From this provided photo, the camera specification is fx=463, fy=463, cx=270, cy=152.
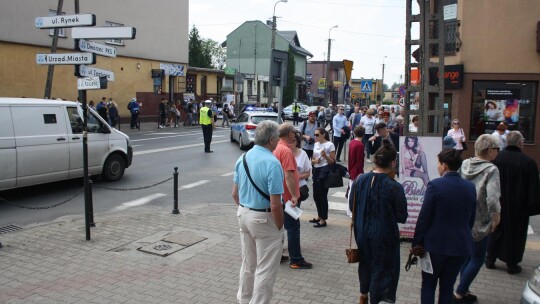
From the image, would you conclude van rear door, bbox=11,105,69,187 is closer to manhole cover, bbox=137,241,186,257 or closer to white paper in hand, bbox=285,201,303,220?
manhole cover, bbox=137,241,186,257

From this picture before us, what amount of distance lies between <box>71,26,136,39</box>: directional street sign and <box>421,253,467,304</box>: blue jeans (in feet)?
15.4

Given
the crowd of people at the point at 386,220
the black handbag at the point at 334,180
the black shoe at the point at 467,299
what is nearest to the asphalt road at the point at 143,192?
the black handbag at the point at 334,180

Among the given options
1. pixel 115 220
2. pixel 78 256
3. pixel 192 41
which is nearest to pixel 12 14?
pixel 115 220

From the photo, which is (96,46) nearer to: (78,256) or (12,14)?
(78,256)

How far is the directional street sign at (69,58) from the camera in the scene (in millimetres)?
6359

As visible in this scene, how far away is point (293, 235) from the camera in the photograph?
5.75 meters

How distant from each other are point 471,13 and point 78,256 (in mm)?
13835

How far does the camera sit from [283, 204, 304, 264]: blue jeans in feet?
18.6

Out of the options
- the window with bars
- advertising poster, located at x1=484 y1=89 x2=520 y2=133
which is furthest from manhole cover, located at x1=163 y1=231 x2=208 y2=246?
advertising poster, located at x1=484 y1=89 x2=520 y2=133

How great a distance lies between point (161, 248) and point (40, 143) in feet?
14.5

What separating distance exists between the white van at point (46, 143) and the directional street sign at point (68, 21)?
2758 millimetres

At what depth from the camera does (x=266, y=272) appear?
4172 millimetres

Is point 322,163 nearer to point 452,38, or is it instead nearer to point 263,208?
point 263,208

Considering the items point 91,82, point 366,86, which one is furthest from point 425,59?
point 366,86
